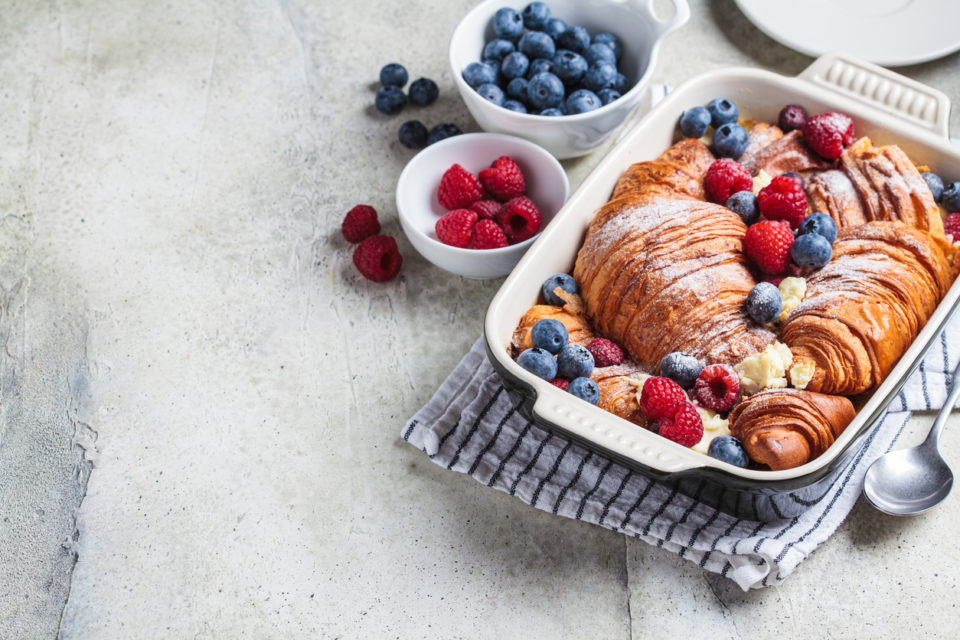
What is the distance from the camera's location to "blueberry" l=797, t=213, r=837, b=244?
1.65 m

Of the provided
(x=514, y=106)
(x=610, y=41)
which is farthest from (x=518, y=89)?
(x=610, y=41)

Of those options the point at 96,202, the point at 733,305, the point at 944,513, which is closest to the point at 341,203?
the point at 96,202

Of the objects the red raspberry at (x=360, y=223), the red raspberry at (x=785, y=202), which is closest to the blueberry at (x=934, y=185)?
the red raspberry at (x=785, y=202)

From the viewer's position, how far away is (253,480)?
1748 millimetres

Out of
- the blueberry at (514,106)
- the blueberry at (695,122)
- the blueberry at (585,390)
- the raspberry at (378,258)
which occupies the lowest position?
the raspberry at (378,258)

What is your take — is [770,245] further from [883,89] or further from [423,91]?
[423,91]

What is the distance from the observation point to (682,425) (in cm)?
143

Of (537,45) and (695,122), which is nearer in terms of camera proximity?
(695,122)

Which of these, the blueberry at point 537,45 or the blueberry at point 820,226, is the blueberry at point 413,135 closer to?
the blueberry at point 537,45

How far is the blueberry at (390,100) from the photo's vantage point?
2.28m

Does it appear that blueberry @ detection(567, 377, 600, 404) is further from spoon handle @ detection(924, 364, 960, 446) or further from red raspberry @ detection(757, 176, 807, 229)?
spoon handle @ detection(924, 364, 960, 446)

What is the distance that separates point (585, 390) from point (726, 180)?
60cm

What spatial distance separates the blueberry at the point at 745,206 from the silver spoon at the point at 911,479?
1.79 ft

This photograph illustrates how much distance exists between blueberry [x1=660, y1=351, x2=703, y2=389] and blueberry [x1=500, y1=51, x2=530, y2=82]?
91 centimetres
